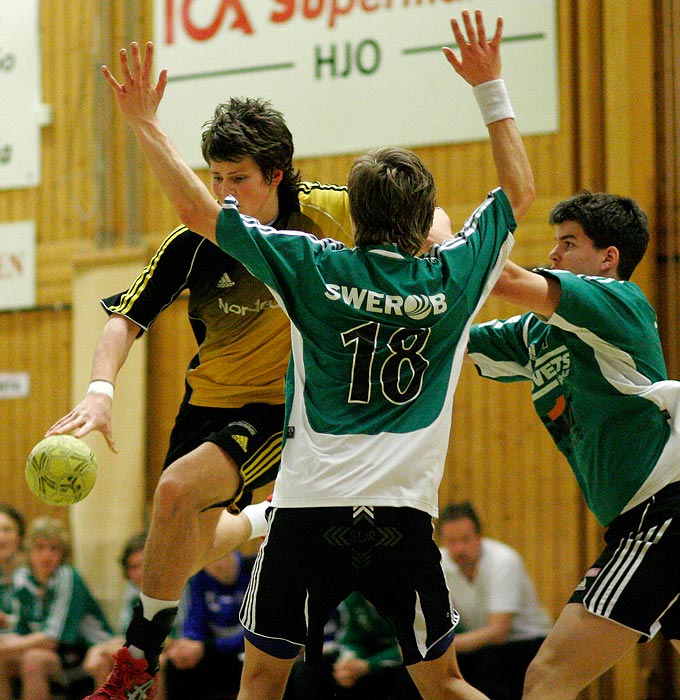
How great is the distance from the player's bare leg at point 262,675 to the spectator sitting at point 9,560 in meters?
5.86

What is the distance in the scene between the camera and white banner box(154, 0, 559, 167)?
31.8 ft

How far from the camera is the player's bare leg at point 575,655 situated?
13.8 feet

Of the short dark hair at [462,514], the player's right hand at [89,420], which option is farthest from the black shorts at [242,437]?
the short dark hair at [462,514]

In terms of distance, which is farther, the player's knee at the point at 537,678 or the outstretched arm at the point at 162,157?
the player's knee at the point at 537,678

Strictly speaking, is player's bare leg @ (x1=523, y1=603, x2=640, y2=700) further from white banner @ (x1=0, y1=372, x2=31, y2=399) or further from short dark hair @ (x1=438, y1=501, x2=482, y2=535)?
white banner @ (x1=0, y1=372, x2=31, y2=399)

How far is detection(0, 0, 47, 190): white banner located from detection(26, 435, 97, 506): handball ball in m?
8.09

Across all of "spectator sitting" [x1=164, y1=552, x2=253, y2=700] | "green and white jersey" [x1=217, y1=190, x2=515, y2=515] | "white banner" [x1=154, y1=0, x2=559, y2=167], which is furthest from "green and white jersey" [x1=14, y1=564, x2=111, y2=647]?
"green and white jersey" [x1=217, y1=190, x2=515, y2=515]

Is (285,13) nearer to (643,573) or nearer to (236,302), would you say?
(236,302)

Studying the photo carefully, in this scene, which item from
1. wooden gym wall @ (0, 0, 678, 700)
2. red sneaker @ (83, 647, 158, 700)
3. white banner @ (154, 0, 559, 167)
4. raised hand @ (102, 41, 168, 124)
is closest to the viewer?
raised hand @ (102, 41, 168, 124)

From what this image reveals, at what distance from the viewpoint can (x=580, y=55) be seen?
31.4 feet

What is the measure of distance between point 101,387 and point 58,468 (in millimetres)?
332

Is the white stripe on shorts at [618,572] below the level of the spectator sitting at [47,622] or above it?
above

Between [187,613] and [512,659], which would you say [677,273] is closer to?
[512,659]

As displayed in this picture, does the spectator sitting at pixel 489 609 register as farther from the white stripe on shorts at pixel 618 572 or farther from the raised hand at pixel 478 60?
the raised hand at pixel 478 60
